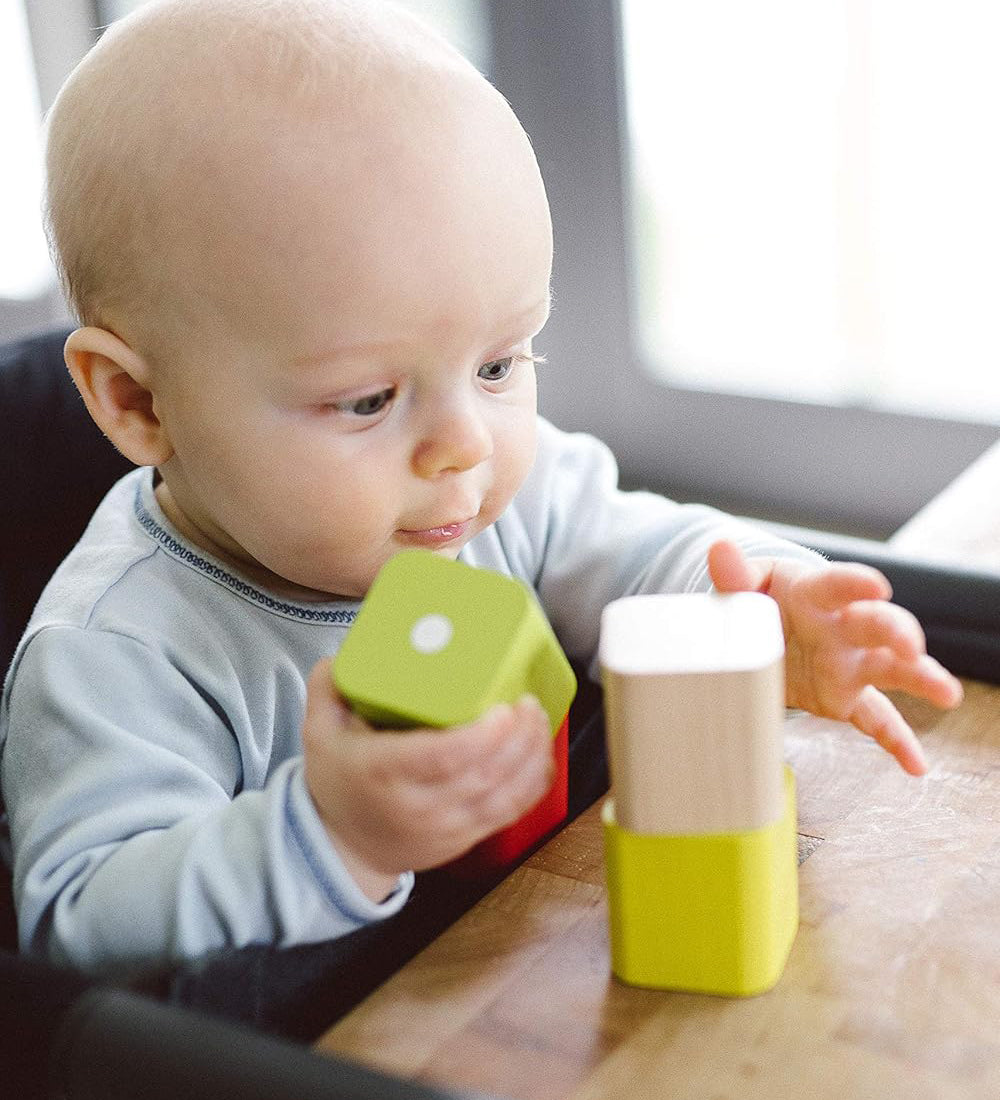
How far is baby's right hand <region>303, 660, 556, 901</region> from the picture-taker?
1.40 ft

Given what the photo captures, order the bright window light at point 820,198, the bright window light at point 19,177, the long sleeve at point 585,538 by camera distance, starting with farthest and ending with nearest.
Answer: the bright window light at point 19,177, the bright window light at point 820,198, the long sleeve at point 585,538

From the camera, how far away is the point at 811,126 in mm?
1438

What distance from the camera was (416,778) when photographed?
44 centimetres

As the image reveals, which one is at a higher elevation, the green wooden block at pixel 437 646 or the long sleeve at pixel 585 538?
the green wooden block at pixel 437 646

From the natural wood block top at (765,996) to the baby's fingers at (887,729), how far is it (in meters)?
0.02

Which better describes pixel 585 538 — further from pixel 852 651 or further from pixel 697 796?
pixel 697 796

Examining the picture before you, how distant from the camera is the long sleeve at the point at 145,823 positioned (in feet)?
1.58

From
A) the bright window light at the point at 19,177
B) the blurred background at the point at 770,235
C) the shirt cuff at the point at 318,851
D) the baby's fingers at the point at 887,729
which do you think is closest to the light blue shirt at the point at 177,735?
the shirt cuff at the point at 318,851

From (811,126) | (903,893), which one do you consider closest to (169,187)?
(903,893)

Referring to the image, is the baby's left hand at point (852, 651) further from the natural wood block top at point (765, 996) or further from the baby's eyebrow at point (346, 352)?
the baby's eyebrow at point (346, 352)

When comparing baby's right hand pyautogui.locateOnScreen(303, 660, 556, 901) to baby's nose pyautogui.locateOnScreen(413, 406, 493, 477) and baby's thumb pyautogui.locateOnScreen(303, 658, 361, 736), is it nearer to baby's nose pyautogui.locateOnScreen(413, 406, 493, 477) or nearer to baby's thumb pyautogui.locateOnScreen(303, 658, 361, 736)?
baby's thumb pyautogui.locateOnScreen(303, 658, 361, 736)

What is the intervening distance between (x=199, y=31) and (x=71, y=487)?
1.00 feet

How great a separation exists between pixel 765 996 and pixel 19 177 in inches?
72.2

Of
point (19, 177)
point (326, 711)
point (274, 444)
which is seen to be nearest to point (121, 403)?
point (274, 444)
